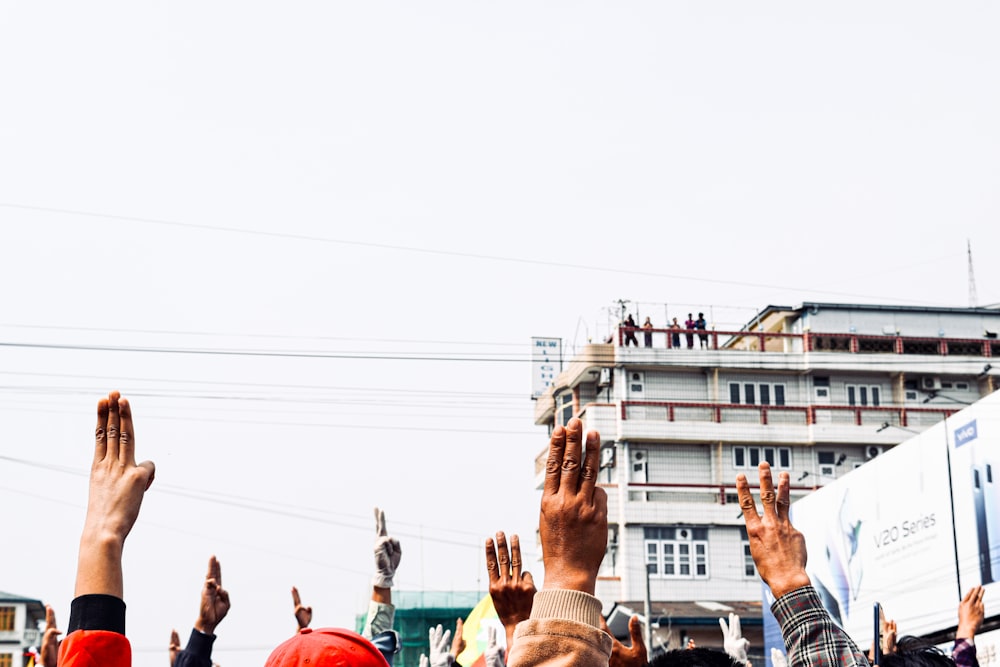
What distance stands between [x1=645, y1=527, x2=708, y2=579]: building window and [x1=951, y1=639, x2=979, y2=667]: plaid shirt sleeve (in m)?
52.2

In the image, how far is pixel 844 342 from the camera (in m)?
61.2

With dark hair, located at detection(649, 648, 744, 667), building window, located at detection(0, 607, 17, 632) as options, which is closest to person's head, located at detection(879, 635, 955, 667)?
dark hair, located at detection(649, 648, 744, 667)

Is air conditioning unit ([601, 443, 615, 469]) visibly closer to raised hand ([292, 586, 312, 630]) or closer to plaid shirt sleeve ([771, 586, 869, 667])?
raised hand ([292, 586, 312, 630])

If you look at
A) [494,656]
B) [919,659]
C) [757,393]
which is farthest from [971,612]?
[757,393]

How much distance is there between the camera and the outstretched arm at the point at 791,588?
11.3 ft

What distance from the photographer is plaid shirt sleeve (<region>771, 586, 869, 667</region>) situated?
3428mm

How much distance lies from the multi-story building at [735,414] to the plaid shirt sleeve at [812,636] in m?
52.5

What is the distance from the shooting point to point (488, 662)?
6.81 metres

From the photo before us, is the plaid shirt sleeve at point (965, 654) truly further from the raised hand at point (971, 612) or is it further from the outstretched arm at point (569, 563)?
the outstretched arm at point (569, 563)

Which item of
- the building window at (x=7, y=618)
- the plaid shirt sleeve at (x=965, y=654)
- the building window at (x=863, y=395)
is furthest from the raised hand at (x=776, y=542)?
the building window at (x=7, y=618)

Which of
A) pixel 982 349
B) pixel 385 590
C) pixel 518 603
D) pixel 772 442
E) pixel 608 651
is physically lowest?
pixel 608 651

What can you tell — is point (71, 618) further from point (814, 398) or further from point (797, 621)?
point (814, 398)

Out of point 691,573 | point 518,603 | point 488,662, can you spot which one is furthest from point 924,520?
point 691,573

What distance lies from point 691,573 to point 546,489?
5567 centimetres
